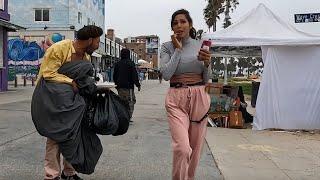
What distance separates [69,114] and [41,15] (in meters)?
42.2

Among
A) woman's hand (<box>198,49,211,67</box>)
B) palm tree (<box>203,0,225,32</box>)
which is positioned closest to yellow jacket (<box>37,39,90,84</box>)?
woman's hand (<box>198,49,211,67</box>)

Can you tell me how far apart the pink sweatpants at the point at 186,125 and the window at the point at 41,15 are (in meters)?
42.4

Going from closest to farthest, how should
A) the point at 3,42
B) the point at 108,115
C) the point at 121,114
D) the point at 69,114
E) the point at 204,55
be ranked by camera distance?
the point at 204,55 → the point at 69,114 → the point at 108,115 → the point at 121,114 → the point at 3,42

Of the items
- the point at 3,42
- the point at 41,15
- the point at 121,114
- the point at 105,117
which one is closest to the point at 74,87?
the point at 105,117

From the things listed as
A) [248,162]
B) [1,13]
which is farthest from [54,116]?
[1,13]

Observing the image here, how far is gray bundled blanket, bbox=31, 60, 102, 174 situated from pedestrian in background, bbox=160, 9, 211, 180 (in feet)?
3.18

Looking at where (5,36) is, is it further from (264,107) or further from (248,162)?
(248,162)

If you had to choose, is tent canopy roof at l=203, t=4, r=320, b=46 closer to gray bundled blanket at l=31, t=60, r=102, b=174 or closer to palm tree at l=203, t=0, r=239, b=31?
gray bundled blanket at l=31, t=60, r=102, b=174

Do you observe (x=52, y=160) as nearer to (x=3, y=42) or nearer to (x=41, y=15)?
(x=3, y=42)

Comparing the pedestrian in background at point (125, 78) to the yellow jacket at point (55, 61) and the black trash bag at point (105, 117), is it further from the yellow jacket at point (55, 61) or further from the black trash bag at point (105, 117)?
the yellow jacket at point (55, 61)

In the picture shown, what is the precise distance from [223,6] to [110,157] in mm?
47191

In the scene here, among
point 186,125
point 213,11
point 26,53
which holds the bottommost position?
point 186,125

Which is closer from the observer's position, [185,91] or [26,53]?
[185,91]

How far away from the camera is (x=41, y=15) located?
45.8 meters
